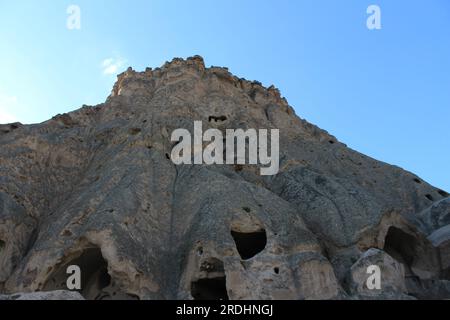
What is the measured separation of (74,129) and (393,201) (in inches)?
521

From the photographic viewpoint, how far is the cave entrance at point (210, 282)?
1295 centimetres

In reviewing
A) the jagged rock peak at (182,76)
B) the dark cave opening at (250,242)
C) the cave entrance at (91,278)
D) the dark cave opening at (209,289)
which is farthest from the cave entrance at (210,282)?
the jagged rock peak at (182,76)

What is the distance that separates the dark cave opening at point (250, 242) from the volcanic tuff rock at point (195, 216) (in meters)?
0.04

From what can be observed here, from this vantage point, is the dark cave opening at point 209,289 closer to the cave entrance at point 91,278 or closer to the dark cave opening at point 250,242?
the dark cave opening at point 250,242

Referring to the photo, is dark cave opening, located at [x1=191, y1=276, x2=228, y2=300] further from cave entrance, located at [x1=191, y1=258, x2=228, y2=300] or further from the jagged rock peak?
the jagged rock peak

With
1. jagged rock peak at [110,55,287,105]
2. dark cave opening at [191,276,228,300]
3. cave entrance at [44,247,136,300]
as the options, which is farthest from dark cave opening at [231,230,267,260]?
jagged rock peak at [110,55,287,105]

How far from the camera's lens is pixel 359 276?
13.4m

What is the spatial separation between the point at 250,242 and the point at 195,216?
5.78 ft

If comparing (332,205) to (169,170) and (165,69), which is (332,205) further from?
(165,69)

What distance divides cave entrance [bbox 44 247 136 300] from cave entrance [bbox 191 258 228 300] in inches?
75.3

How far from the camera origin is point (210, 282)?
44.4 ft

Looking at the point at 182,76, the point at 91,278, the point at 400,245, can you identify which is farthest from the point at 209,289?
the point at 182,76
